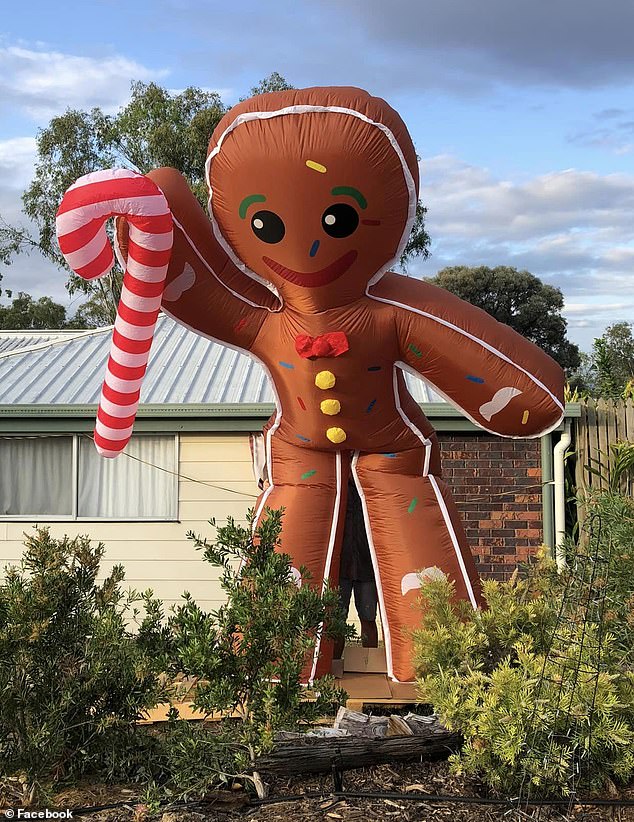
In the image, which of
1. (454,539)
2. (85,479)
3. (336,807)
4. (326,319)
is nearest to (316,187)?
(326,319)

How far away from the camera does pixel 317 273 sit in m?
4.99

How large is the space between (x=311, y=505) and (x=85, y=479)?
14.1 ft

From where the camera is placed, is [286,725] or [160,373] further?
[160,373]

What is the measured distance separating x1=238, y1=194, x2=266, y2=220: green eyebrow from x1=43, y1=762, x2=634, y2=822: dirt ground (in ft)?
9.50

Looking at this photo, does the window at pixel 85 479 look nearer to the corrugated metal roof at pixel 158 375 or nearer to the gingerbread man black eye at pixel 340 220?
the corrugated metal roof at pixel 158 375

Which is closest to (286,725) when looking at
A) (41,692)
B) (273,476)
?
(41,692)

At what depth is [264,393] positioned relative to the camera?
8.77 meters

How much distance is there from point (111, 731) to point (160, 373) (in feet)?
19.7

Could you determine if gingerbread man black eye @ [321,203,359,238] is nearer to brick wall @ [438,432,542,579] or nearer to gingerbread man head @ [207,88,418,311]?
gingerbread man head @ [207,88,418,311]

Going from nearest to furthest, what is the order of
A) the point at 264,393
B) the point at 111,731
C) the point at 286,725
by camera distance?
the point at 286,725
the point at 111,731
the point at 264,393

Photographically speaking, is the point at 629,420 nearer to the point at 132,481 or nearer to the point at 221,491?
the point at 221,491

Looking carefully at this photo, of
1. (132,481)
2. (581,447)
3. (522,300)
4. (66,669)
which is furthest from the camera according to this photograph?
(522,300)

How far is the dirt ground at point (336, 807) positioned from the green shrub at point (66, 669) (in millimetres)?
208

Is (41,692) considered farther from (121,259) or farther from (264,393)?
(264,393)
